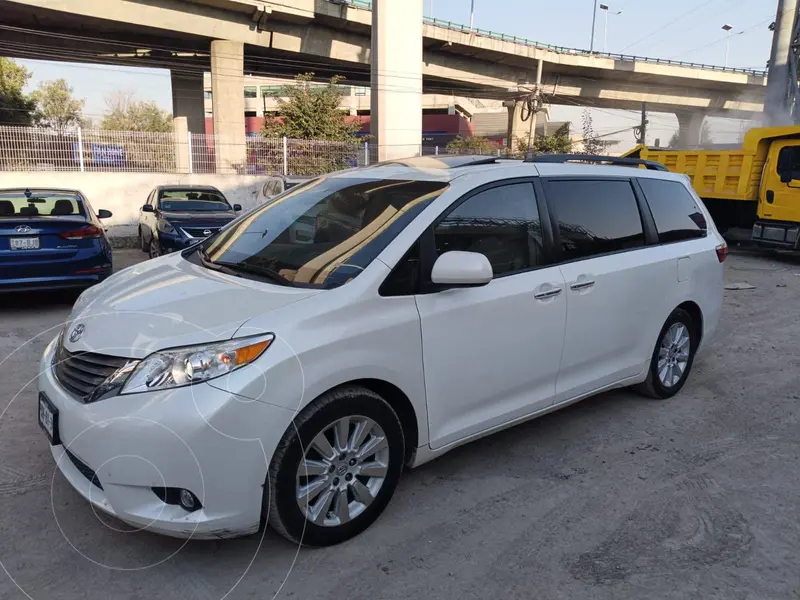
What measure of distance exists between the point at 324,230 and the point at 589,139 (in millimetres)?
45645

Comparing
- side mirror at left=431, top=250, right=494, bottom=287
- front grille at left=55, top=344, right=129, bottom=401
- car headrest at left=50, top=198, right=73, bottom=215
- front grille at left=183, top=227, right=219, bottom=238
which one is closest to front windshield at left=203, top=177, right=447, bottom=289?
side mirror at left=431, top=250, right=494, bottom=287

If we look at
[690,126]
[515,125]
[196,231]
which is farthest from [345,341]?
[690,126]

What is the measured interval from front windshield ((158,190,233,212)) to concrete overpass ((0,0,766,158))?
15843mm

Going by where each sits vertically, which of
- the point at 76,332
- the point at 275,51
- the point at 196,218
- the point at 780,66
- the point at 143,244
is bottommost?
the point at 143,244

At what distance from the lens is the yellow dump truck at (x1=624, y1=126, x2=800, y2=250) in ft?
41.1

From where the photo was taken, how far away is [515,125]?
154ft

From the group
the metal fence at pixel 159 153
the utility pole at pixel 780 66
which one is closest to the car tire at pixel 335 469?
the metal fence at pixel 159 153

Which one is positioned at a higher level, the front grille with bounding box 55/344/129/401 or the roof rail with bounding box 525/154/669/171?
the roof rail with bounding box 525/154/669/171

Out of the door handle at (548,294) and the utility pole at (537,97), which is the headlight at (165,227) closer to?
the door handle at (548,294)

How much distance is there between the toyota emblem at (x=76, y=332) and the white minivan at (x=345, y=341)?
15 millimetres

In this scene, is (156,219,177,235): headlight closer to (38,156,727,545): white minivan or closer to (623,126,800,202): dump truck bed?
(38,156,727,545): white minivan

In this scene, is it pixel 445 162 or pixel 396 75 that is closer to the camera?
pixel 445 162

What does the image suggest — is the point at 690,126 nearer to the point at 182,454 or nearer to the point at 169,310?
the point at 169,310

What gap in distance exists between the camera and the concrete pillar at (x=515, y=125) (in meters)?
45.8
